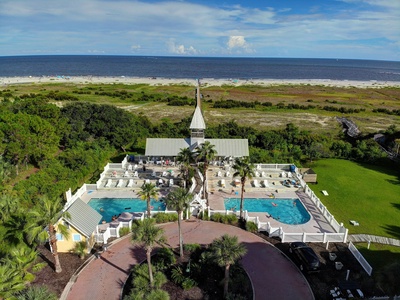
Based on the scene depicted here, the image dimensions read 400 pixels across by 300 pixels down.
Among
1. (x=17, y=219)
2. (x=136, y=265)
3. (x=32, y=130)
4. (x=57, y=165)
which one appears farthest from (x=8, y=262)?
(x=32, y=130)

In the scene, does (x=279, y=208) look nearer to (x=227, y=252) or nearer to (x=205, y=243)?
(x=205, y=243)

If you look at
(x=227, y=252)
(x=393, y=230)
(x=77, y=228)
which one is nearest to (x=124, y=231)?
(x=77, y=228)

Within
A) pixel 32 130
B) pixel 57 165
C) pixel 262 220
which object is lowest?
pixel 262 220

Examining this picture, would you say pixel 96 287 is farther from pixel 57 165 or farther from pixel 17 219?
pixel 57 165

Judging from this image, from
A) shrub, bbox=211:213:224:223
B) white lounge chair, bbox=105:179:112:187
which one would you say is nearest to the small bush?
shrub, bbox=211:213:224:223

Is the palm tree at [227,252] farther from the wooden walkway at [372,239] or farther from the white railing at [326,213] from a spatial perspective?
the wooden walkway at [372,239]

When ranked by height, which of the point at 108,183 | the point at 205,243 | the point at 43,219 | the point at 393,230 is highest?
the point at 43,219

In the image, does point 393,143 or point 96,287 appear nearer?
point 96,287
